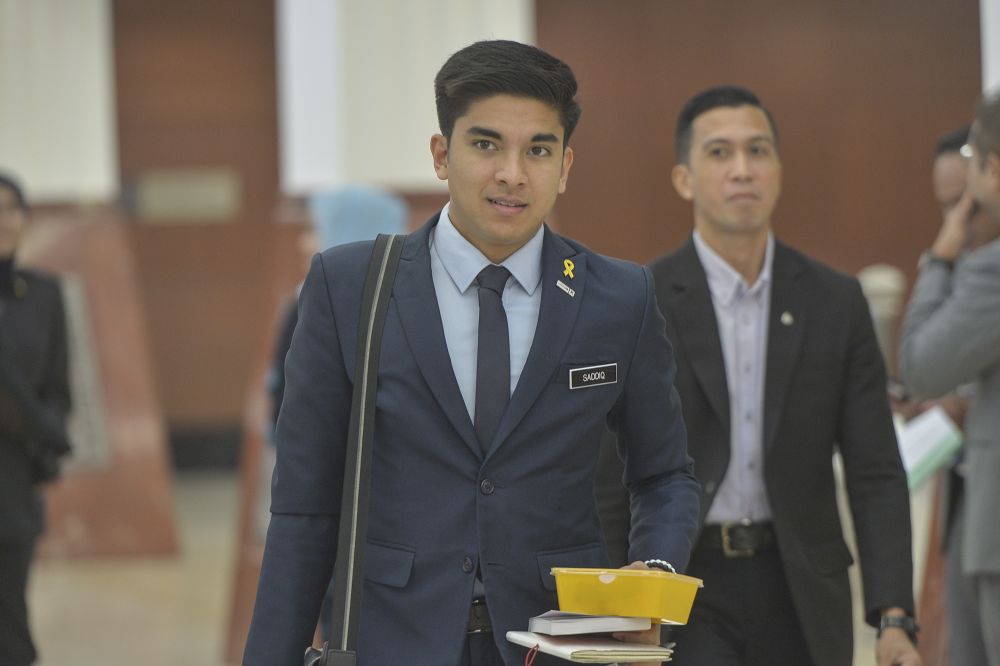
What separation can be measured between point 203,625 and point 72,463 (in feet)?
8.21

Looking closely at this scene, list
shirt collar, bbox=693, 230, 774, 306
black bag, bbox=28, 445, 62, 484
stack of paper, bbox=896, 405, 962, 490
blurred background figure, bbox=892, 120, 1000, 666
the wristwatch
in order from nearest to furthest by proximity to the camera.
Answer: the wristwatch < shirt collar, bbox=693, 230, 774, 306 < blurred background figure, bbox=892, 120, 1000, 666 < stack of paper, bbox=896, 405, 962, 490 < black bag, bbox=28, 445, 62, 484

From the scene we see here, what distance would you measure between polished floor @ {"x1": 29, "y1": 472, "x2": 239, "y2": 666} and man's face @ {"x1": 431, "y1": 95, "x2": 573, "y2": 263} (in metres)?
5.21

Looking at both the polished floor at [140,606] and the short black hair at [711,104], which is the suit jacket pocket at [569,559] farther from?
the polished floor at [140,606]

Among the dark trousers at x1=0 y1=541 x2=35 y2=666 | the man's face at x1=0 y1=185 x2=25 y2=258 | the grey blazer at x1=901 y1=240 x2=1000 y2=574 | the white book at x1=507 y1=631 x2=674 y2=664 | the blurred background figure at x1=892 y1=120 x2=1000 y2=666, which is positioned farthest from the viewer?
the man's face at x1=0 y1=185 x2=25 y2=258

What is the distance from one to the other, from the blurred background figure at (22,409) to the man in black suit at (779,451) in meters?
2.24

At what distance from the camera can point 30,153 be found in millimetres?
11820

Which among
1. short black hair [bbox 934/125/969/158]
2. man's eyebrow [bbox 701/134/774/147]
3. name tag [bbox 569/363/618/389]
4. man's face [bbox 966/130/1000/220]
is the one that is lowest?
name tag [bbox 569/363/618/389]

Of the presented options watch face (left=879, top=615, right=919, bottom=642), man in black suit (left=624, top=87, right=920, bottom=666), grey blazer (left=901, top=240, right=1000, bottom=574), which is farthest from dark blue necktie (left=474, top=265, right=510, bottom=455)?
grey blazer (left=901, top=240, right=1000, bottom=574)

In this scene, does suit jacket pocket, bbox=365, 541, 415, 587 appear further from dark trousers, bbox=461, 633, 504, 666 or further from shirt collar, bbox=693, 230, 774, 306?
shirt collar, bbox=693, 230, 774, 306

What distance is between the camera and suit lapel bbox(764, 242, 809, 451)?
149 inches

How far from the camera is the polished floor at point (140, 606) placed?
7.66 meters

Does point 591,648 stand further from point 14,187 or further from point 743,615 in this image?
point 14,187

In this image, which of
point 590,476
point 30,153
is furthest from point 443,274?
point 30,153

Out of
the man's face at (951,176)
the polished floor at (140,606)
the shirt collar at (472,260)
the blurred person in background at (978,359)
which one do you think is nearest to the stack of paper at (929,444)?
the blurred person in background at (978,359)
